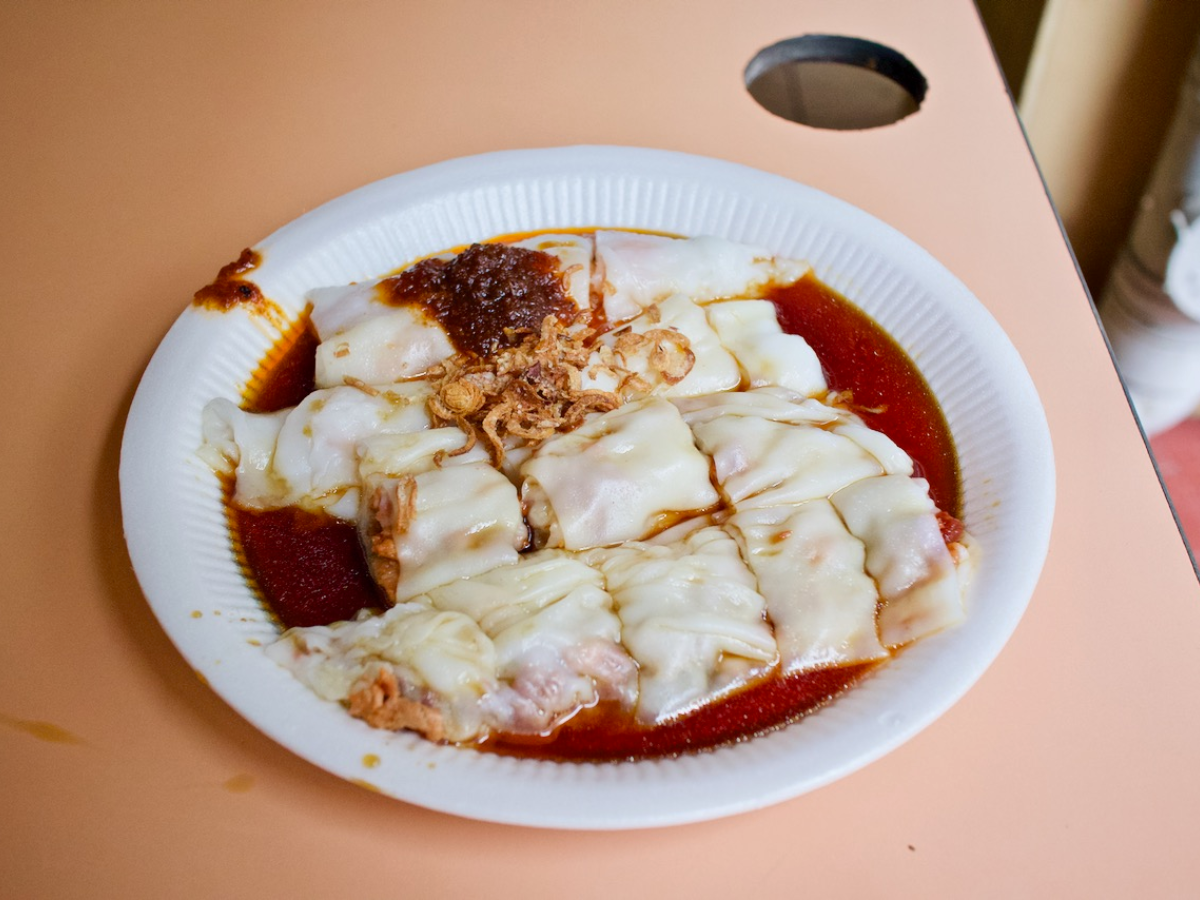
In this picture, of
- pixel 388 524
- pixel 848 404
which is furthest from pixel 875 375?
pixel 388 524

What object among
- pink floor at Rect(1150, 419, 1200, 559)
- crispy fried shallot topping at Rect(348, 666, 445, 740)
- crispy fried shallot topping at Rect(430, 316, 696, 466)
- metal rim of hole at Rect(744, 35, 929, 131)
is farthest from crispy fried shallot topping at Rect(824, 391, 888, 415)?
pink floor at Rect(1150, 419, 1200, 559)

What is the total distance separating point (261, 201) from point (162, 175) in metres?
0.43

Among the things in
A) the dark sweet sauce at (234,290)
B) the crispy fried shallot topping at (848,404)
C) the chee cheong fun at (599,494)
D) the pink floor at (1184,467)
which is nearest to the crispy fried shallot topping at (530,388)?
the chee cheong fun at (599,494)

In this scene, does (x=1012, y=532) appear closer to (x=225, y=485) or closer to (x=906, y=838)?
(x=906, y=838)

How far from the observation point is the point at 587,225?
3154mm

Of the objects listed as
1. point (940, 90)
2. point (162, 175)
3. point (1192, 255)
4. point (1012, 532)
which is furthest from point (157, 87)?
point (1192, 255)

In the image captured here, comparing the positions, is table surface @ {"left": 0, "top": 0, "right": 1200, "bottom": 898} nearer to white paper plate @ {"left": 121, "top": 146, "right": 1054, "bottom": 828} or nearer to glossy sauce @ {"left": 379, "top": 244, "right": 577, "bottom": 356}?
white paper plate @ {"left": 121, "top": 146, "right": 1054, "bottom": 828}

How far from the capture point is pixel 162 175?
342 cm

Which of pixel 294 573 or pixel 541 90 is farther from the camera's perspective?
pixel 541 90

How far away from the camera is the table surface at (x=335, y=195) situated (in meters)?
1.93

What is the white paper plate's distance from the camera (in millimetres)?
1795

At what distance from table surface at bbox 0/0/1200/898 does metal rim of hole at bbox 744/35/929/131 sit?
0.12 m

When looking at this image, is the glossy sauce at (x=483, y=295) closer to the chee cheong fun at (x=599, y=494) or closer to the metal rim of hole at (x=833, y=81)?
the chee cheong fun at (x=599, y=494)

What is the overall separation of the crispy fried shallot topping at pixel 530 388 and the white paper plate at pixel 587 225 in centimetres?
62
